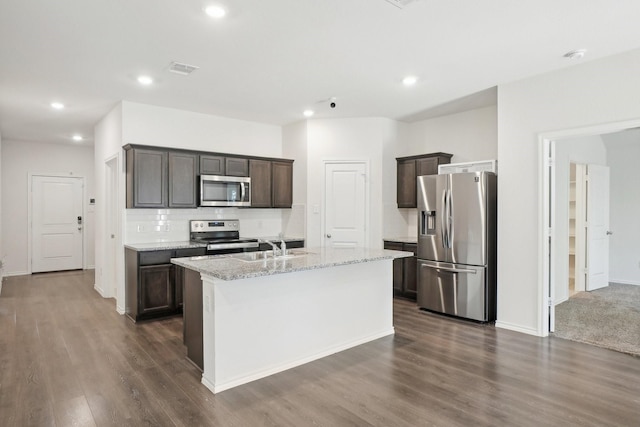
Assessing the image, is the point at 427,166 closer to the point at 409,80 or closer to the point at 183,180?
the point at 409,80

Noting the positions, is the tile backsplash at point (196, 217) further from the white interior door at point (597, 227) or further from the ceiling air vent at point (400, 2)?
the white interior door at point (597, 227)

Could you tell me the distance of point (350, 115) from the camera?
580 cm

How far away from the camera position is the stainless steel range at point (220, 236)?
512 cm

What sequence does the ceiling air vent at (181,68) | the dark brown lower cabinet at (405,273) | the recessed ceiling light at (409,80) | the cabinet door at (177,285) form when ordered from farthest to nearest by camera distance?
the dark brown lower cabinet at (405,273), the cabinet door at (177,285), the recessed ceiling light at (409,80), the ceiling air vent at (181,68)

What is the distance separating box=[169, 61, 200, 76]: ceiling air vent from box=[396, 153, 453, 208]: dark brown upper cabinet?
3399 millimetres

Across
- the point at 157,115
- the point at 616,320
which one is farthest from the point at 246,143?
the point at 616,320

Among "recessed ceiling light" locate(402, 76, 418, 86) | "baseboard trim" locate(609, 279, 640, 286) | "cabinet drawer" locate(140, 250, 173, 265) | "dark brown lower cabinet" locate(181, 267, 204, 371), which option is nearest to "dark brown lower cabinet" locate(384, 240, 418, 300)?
"recessed ceiling light" locate(402, 76, 418, 86)

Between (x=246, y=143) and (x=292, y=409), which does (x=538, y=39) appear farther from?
(x=246, y=143)

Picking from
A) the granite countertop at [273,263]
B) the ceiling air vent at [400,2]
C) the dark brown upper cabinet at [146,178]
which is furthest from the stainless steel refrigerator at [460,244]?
the dark brown upper cabinet at [146,178]

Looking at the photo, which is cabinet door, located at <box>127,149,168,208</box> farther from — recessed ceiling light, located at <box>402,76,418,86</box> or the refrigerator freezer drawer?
the refrigerator freezer drawer

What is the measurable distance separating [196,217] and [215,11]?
3.42m

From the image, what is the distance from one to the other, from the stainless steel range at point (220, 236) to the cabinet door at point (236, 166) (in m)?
0.75

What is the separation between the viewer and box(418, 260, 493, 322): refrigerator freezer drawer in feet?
14.7

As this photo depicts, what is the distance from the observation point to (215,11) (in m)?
2.78
